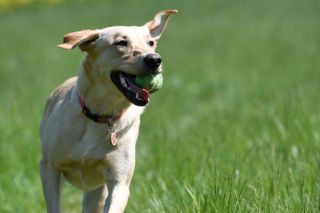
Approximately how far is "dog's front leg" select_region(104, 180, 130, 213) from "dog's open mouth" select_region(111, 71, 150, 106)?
0.66 metres

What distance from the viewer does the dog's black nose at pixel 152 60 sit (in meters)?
5.25

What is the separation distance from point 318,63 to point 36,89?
6.59m

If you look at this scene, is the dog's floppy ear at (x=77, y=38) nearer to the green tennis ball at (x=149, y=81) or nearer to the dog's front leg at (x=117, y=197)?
the green tennis ball at (x=149, y=81)

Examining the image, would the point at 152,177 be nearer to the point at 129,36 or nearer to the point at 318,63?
the point at 129,36

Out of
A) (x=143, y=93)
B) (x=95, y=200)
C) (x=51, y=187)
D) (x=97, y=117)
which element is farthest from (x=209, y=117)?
(x=143, y=93)

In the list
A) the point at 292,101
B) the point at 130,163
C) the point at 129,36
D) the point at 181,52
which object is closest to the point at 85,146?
the point at 130,163

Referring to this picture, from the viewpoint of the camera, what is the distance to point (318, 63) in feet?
53.3

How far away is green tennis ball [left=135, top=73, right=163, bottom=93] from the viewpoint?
5.29m

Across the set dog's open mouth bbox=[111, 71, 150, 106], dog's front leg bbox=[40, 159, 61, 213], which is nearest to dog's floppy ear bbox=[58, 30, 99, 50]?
dog's open mouth bbox=[111, 71, 150, 106]

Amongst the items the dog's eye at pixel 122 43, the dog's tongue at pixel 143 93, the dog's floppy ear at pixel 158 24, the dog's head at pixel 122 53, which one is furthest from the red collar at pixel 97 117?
the dog's floppy ear at pixel 158 24

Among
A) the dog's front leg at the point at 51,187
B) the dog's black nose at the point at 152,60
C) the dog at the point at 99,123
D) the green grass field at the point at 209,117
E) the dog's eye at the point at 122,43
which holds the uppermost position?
the dog's black nose at the point at 152,60

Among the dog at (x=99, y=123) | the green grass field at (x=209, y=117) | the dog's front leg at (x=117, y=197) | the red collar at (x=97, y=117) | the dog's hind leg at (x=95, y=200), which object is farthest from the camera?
the dog's hind leg at (x=95, y=200)

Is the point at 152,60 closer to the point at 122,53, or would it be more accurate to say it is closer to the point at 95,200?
the point at 122,53

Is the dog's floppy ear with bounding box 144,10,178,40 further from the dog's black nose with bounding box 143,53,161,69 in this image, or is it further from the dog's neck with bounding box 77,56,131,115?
the dog's black nose with bounding box 143,53,161,69
